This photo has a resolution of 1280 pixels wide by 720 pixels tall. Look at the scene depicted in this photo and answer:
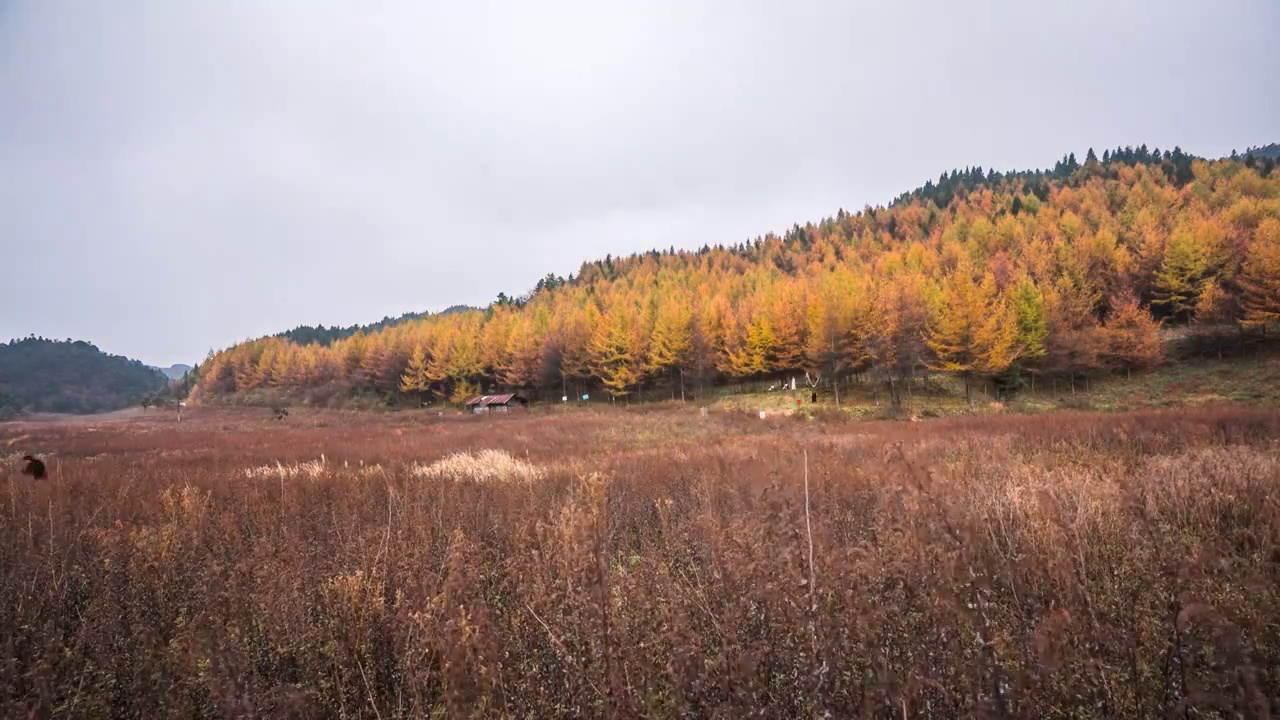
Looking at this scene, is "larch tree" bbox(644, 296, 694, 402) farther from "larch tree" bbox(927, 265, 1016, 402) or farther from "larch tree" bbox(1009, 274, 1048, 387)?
"larch tree" bbox(1009, 274, 1048, 387)

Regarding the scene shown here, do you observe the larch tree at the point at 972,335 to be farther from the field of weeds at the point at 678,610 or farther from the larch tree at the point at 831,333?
the field of weeds at the point at 678,610

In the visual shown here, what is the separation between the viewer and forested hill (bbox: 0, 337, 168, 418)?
124 meters

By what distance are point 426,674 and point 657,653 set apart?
1196mm

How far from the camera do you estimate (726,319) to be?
5353 centimetres

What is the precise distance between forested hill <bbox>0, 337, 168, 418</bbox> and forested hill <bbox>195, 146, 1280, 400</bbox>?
6318 centimetres

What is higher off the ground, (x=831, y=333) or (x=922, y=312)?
(x=922, y=312)

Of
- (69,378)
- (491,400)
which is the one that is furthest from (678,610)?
(69,378)

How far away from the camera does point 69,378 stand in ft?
463

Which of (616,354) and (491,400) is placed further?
(491,400)

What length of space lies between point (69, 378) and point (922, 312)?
687ft

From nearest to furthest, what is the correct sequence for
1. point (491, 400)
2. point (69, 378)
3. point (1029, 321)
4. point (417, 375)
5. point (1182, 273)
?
point (1029, 321), point (1182, 273), point (491, 400), point (417, 375), point (69, 378)

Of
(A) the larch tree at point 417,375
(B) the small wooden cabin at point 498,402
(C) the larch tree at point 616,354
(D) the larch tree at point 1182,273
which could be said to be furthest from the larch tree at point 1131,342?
(A) the larch tree at point 417,375

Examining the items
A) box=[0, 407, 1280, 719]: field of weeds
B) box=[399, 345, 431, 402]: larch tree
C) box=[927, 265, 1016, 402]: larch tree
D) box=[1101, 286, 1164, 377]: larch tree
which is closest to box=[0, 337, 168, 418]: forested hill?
box=[399, 345, 431, 402]: larch tree

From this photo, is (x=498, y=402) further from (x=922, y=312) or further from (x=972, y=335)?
(x=972, y=335)
